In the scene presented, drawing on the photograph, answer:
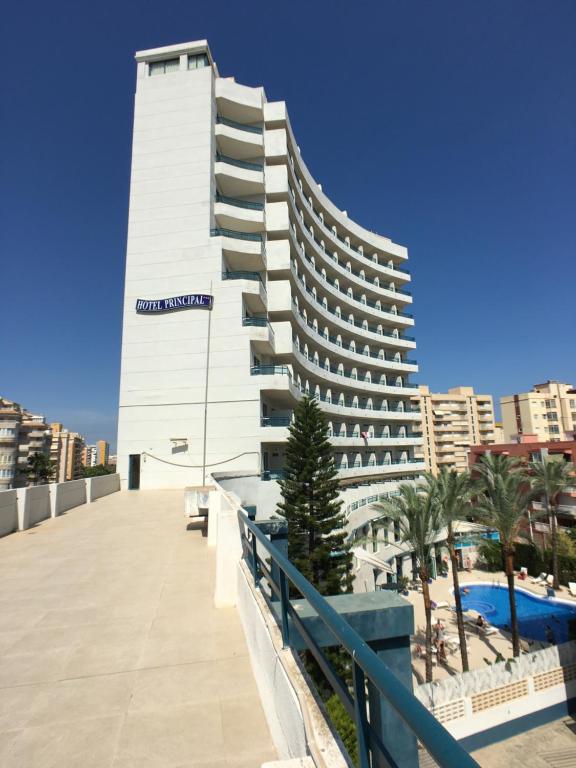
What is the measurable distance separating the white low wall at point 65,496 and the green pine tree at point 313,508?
8.95 metres

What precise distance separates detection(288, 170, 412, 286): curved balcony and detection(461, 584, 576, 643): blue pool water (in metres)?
31.5

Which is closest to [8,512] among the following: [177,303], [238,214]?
[177,303]

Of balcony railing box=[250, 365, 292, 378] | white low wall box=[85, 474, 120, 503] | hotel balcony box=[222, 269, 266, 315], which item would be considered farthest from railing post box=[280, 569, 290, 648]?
hotel balcony box=[222, 269, 266, 315]

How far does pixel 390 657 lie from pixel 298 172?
36257mm

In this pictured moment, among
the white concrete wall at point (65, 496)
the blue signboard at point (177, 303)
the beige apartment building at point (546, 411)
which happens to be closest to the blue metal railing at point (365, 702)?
the white concrete wall at point (65, 496)

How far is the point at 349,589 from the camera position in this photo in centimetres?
2017

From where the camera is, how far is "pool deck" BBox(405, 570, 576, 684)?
65.5ft

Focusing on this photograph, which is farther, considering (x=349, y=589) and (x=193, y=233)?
(x=193, y=233)

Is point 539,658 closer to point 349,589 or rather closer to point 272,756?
point 349,589

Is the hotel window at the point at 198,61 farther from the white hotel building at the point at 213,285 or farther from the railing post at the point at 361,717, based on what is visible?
the railing post at the point at 361,717

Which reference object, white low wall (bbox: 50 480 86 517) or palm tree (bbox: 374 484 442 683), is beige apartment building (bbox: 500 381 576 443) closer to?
palm tree (bbox: 374 484 442 683)

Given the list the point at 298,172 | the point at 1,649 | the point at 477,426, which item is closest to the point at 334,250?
the point at 298,172

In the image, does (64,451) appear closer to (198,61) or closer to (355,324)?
(355,324)

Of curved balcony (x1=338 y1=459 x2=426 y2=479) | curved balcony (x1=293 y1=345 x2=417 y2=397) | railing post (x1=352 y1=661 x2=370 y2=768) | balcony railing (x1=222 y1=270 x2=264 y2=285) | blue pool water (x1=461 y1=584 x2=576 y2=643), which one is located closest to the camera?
railing post (x1=352 y1=661 x2=370 y2=768)
